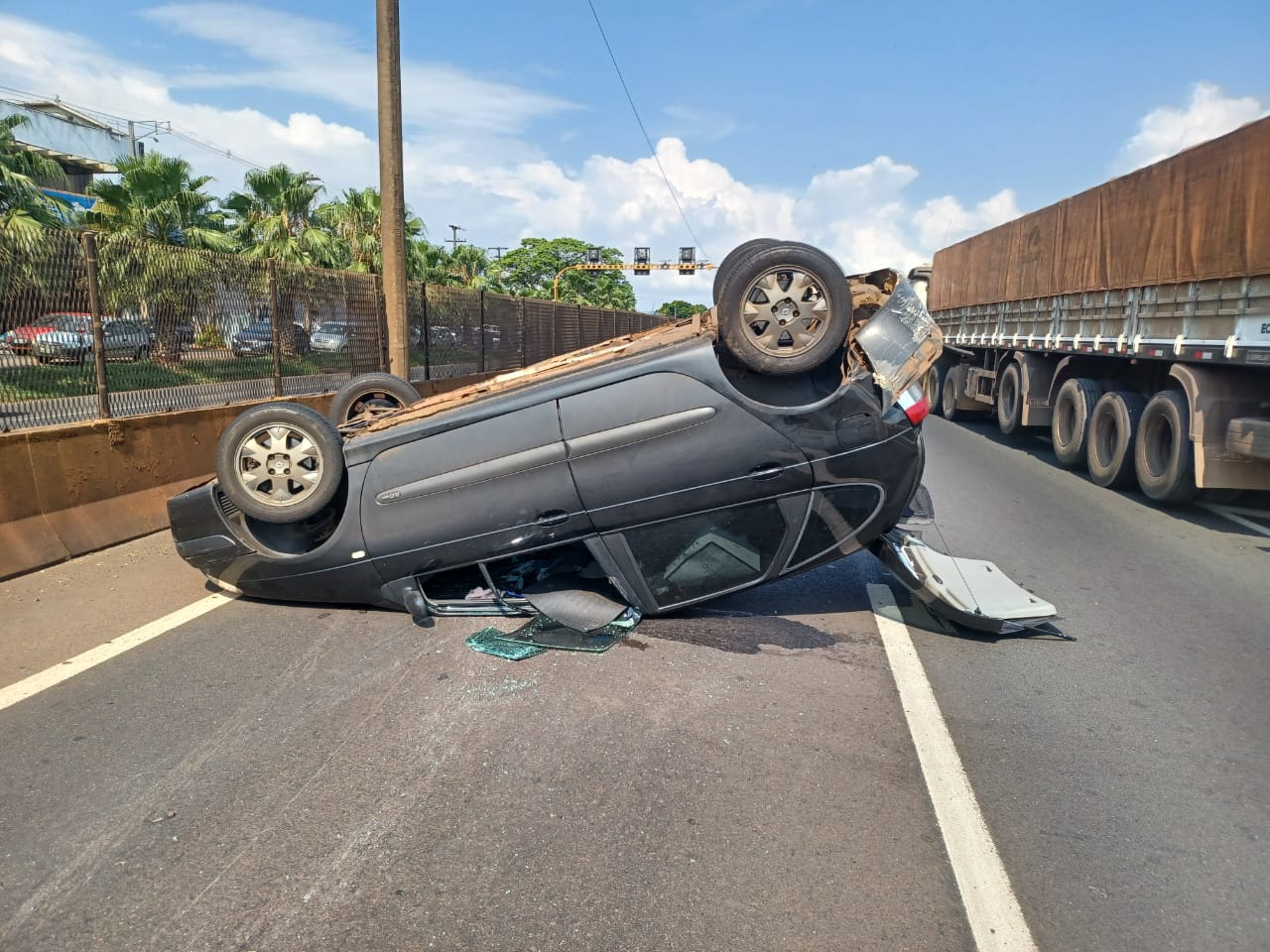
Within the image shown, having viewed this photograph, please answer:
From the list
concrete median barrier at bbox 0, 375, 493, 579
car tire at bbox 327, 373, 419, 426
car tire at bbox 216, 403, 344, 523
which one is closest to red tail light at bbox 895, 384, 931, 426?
car tire at bbox 216, 403, 344, 523

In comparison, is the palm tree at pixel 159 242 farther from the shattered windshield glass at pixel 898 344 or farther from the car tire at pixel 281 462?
the shattered windshield glass at pixel 898 344

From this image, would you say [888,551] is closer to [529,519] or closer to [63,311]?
[529,519]

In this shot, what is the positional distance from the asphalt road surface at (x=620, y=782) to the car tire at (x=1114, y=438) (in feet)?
14.0

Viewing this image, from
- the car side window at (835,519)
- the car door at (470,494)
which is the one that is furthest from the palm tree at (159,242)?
the car side window at (835,519)

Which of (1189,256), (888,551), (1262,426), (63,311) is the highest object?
(1189,256)

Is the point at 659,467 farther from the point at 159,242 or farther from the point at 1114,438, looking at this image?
the point at 159,242

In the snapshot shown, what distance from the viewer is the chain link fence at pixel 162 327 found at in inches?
252

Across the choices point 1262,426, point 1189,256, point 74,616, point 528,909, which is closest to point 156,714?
point 74,616

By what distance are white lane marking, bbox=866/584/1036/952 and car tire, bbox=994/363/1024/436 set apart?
9780 millimetres

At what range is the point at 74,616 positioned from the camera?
5.01 m

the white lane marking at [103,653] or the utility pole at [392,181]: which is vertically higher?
the utility pole at [392,181]

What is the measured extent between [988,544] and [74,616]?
6.41 meters

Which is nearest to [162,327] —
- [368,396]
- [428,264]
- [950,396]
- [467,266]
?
[368,396]

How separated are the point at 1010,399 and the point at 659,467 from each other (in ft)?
36.7
